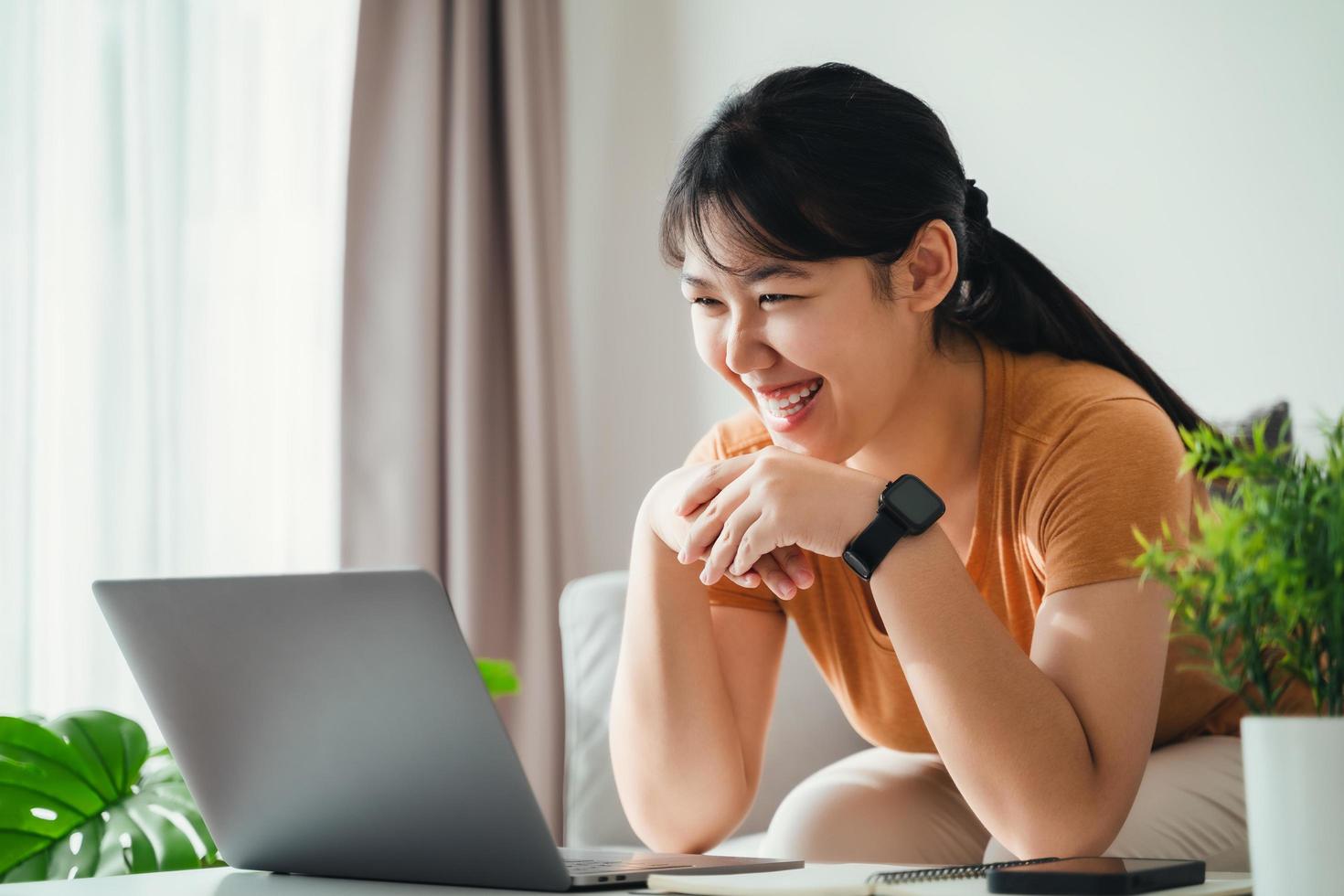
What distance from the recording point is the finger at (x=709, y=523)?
106 cm

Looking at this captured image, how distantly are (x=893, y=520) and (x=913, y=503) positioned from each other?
0.02m

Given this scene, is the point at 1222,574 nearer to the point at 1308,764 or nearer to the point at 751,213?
the point at 1308,764

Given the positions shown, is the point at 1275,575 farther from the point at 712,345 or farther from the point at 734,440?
the point at 734,440

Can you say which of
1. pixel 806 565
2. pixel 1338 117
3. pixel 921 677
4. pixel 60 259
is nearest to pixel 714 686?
pixel 806 565

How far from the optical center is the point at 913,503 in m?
0.97

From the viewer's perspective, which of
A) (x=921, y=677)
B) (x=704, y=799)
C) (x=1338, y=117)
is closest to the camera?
→ (x=921, y=677)

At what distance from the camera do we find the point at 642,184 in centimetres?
277

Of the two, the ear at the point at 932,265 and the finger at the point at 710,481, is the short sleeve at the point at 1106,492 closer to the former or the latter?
the ear at the point at 932,265

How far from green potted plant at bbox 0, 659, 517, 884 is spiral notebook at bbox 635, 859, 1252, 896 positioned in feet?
2.05

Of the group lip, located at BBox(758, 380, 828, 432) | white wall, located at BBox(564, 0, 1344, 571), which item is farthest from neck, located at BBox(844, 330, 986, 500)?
white wall, located at BBox(564, 0, 1344, 571)

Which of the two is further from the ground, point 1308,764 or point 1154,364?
point 1154,364

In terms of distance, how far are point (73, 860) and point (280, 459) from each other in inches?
44.1

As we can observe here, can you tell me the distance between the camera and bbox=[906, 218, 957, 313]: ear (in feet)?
4.08

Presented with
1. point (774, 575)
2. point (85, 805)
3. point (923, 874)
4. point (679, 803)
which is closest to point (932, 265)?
point (774, 575)
